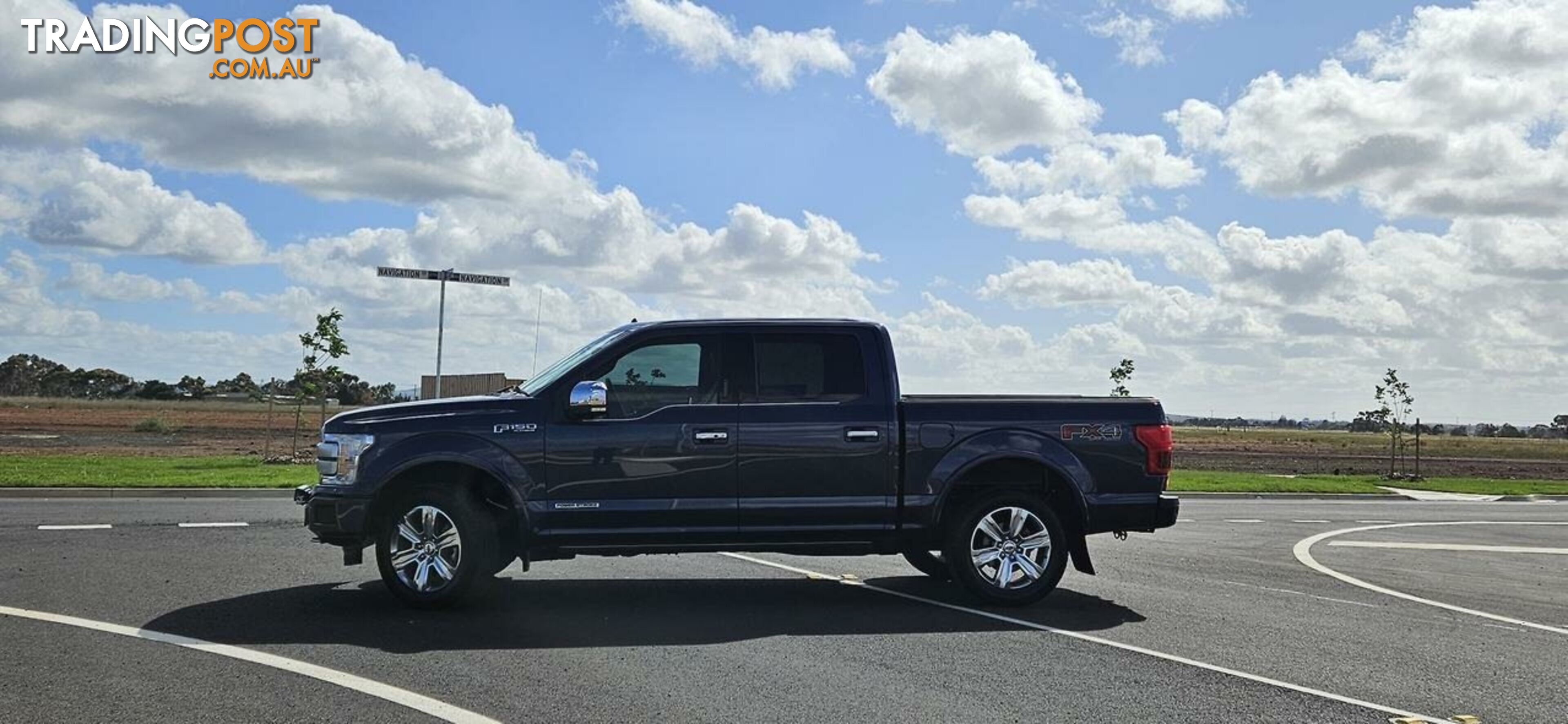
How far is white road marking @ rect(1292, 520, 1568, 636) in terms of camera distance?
9.05 metres

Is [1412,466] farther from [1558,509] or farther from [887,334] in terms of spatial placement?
[887,334]

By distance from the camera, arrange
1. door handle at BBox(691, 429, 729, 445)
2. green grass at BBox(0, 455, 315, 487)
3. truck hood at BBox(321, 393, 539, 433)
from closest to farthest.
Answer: truck hood at BBox(321, 393, 539, 433)
door handle at BBox(691, 429, 729, 445)
green grass at BBox(0, 455, 315, 487)

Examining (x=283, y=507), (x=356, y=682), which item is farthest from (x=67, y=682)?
(x=283, y=507)

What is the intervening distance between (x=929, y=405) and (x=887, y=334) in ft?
2.03

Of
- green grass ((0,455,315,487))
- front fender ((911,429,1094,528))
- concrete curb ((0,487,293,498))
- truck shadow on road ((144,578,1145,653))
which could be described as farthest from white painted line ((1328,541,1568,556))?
green grass ((0,455,315,487))

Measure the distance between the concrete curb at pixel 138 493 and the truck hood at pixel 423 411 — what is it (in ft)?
34.4

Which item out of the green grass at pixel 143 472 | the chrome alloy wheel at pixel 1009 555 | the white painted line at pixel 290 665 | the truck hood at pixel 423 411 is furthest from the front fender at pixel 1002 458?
the green grass at pixel 143 472

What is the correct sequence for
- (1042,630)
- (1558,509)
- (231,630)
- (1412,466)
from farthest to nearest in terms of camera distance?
(1412,466) < (1558,509) < (1042,630) < (231,630)

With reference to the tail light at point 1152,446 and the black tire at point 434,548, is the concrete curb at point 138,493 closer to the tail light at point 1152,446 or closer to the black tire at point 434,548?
the black tire at point 434,548

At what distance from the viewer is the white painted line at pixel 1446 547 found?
14.3 metres

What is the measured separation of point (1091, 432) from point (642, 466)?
10.7 ft

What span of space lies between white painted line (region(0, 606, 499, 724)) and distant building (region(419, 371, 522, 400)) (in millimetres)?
12954

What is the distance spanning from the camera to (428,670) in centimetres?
649

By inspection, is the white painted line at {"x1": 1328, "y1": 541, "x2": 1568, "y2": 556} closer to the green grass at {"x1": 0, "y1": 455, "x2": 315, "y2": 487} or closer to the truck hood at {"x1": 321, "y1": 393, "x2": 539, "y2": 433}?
the truck hood at {"x1": 321, "y1": 393, "x2": 539, "y2": 433}
